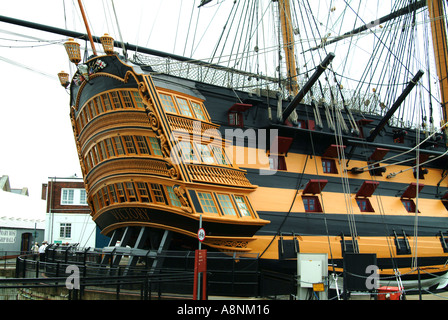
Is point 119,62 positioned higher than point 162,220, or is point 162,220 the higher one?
point 119,62

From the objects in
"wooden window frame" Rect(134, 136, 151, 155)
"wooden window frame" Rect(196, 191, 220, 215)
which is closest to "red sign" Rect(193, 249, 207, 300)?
"wooden window frame" Rect(196, 191, 220, 215)

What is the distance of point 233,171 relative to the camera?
1536cm

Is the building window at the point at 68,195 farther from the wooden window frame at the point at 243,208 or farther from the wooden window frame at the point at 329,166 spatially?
the wooden window frame at the point at 243,208

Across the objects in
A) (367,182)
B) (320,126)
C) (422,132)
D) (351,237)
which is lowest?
(351,237)

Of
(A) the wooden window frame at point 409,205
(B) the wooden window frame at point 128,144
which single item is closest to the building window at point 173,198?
(B) the wooden window frame at point 128,144

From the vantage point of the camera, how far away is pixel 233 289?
1359 centimetres

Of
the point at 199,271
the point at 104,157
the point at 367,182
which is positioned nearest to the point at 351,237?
the point at 367,182

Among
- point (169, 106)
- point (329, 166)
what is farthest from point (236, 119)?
point (329, 166)

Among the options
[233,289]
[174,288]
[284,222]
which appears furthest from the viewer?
[284,222]

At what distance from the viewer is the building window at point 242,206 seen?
48.6 ft

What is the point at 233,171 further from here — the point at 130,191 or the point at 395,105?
the point at 395,105

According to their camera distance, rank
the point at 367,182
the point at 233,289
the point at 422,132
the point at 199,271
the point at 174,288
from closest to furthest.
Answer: the point at 199,271 → the point at 174,288 → the point at 233,289 → the point at 367,182 → the point at 422,132

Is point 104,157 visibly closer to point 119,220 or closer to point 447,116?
point 119,220

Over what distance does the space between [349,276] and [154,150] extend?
26.2 feet
